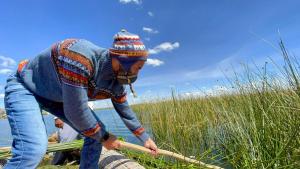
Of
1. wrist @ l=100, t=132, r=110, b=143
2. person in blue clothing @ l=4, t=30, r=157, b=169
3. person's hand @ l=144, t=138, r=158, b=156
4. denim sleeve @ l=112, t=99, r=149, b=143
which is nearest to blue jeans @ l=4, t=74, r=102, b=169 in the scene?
person in blue clothing @ l=4, t=30, r=157, b=169

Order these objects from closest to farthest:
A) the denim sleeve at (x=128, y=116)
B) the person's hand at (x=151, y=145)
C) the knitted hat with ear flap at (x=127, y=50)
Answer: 1. the knitted hat with ear flap at (x=127, y=50)
2. the denim sleeve at (x=128, y=116)
3. the person's hand at (x=151, y=145)

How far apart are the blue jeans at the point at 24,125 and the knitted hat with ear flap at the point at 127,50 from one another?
731 mm

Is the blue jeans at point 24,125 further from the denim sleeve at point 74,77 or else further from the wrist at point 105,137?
the wrist at point 105,137

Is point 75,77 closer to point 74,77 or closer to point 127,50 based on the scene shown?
point 74,77

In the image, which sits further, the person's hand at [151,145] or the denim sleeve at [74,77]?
the person's hand at [151,145]

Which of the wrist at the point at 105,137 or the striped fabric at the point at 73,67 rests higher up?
the striped fabric at the point at 73,67

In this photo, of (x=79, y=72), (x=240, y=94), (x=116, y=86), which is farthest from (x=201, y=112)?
(x=79, y=72)

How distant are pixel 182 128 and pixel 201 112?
1418mm

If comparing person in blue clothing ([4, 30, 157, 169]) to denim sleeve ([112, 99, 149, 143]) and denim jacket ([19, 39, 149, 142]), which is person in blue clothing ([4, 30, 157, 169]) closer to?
denim jacket ([19, 39, 149, 142])

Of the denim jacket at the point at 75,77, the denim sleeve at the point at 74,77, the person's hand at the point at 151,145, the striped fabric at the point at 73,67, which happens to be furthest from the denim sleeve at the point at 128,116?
the striped fabric at the point at 73,67

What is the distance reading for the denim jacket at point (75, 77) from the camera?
2580 millimetres

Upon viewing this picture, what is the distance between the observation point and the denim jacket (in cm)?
258

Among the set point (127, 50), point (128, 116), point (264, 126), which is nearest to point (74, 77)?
point (127, 50)

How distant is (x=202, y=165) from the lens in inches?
160
